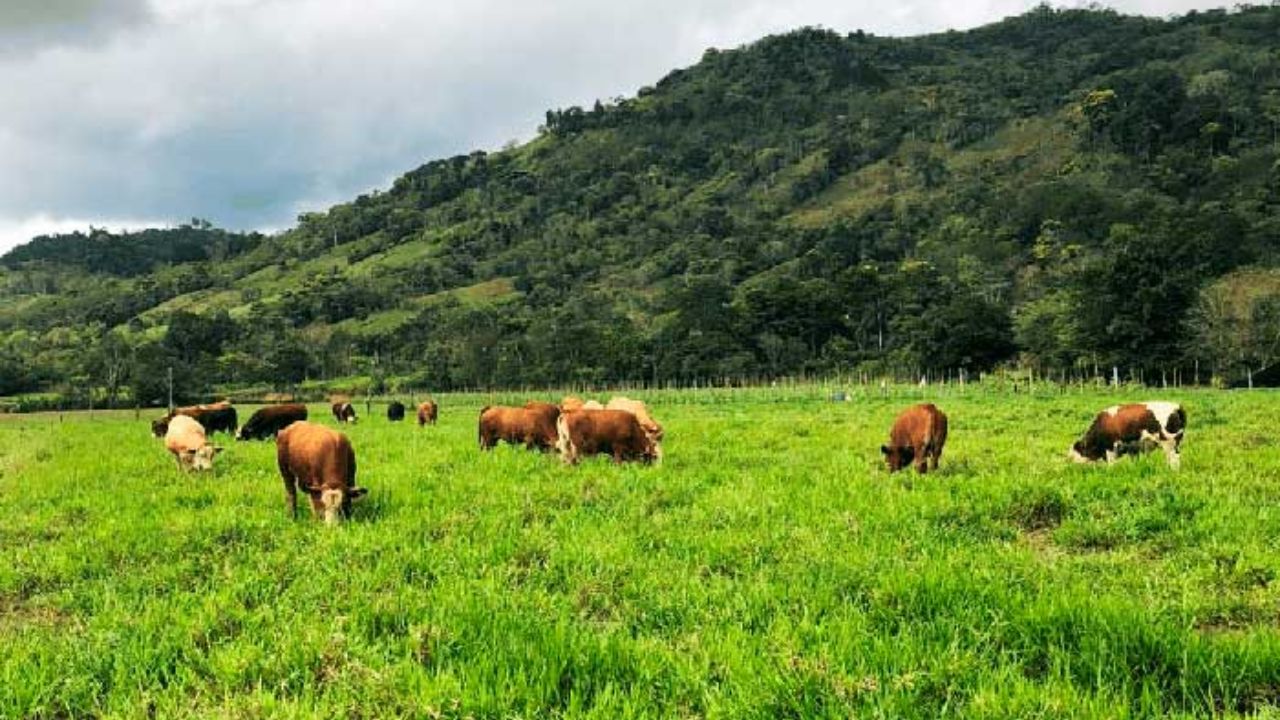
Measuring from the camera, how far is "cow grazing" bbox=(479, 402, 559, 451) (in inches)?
798

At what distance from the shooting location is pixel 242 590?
704 centimetres

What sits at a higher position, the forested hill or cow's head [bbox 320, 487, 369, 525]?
the forested hill

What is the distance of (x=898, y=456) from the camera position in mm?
14273

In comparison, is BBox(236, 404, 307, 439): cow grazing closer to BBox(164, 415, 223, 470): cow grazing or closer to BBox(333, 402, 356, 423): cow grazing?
BBox(164, 415, 223, 470): cow grazing

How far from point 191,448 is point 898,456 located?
1553 centimetres

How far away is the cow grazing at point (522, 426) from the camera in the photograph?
20.3 metres

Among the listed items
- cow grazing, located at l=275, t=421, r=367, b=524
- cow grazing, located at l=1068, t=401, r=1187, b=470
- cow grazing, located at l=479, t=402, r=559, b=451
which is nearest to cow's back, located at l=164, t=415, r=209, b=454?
cow grazing, located at l=479, t=402, r=559, b=451

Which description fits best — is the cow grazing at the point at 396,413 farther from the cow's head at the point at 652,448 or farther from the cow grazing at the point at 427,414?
the cow's head at the point at 652,448

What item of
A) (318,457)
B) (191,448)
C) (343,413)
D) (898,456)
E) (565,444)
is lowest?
(343,413)

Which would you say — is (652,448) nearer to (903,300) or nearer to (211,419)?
(211,419)

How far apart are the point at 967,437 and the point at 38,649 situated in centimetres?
1958

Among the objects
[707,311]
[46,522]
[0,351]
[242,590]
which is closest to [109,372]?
[0,351]

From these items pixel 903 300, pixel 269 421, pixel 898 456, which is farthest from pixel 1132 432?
pixel 903 300

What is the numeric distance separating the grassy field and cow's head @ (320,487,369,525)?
1.21 feet
